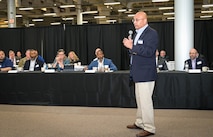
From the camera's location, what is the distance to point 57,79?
6359mm

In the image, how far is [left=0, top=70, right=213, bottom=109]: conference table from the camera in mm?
5758

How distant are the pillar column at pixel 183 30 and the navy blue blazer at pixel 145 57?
3750 mm

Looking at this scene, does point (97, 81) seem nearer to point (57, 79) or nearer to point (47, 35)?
point (57, 79)

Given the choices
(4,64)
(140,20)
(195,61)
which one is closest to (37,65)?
(4,64)

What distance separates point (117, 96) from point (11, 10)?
8005 millimetres

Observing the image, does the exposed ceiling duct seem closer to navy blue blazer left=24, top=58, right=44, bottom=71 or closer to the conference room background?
the conference room background

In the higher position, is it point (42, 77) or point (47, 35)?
point (47, 35)

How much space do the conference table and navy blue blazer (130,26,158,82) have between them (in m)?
1.98

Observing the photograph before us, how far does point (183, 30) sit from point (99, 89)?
2633 millimetres

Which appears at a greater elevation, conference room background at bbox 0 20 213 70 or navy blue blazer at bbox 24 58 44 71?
conference room background at bbox 0 20 213 70

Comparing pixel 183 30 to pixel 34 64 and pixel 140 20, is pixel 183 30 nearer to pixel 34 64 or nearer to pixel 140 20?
pixel 34 64

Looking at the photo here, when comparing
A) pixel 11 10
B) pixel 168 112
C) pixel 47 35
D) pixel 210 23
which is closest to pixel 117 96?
pixel 168 112

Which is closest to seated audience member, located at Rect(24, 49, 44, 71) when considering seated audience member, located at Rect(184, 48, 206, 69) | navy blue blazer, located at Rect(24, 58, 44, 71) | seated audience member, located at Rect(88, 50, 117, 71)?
navy blue blazer, located at Rect(24, 58, 44, 71)

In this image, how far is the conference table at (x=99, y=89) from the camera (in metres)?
5.76
